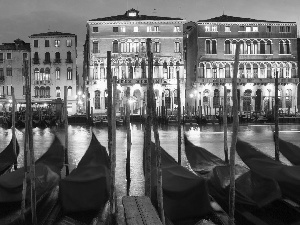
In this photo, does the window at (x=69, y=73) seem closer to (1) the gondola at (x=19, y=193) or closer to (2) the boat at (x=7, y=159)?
Result: (2) the boat at (x=7, y=159)

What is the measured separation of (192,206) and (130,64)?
32.0 m

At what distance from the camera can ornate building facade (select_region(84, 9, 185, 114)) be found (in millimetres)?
37250

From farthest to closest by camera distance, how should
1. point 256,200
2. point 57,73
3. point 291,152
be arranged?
point 57,73 < point 291,152 < point 256,200

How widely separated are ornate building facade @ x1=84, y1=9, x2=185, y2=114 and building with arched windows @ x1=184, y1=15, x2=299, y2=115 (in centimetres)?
168

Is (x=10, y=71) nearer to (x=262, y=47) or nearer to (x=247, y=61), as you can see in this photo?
(x=247, y=61)

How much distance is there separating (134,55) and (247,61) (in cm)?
873

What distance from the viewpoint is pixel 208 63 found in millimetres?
37312

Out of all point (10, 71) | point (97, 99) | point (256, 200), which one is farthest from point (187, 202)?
point (10, 71)

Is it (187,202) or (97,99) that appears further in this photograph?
(97,99)

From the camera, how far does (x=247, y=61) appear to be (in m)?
37.3

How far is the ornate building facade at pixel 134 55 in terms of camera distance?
37.2 metres

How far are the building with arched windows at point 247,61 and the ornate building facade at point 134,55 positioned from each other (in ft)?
5.51

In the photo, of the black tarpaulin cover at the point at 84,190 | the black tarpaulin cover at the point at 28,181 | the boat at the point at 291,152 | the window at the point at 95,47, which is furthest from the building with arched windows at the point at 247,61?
the black tarpaulin cover at the point at 84,190

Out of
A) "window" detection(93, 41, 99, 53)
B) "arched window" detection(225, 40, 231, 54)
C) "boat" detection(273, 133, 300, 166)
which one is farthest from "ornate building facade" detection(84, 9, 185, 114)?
"boat" detection(273, 133, 300, 166)
